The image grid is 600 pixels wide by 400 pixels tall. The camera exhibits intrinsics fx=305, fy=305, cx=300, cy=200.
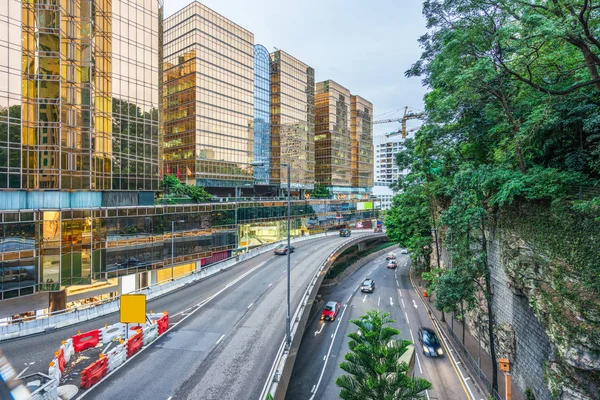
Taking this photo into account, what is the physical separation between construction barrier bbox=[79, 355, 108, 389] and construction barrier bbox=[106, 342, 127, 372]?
0.74 feet

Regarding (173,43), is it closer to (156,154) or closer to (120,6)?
(120,6)

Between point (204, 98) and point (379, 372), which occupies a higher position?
point (204, 98)

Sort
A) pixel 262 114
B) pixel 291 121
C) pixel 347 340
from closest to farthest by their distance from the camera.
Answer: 1. pixel 347 340
2. pixel 262 114
3. pixel 291 121

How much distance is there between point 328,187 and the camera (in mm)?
95438

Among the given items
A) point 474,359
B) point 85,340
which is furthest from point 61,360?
point 474,359

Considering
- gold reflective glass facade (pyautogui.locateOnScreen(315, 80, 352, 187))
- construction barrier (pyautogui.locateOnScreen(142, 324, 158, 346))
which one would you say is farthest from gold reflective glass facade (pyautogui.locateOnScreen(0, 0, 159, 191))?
gold reflective glass facade (pyautogui.locateOnScreen(315, 80, 352, 187))

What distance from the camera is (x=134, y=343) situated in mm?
16547

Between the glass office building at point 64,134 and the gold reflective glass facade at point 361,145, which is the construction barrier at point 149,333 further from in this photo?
the gold reflective glass facade at point 361,145

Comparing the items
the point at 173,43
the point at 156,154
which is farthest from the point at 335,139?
the point at 156,154

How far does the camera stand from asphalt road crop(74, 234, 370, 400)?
13719 mm

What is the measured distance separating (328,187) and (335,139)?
15.8 meters

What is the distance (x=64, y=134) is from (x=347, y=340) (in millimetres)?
31724

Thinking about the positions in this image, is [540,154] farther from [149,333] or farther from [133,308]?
[149,333]

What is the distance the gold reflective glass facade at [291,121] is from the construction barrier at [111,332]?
5641 cm
